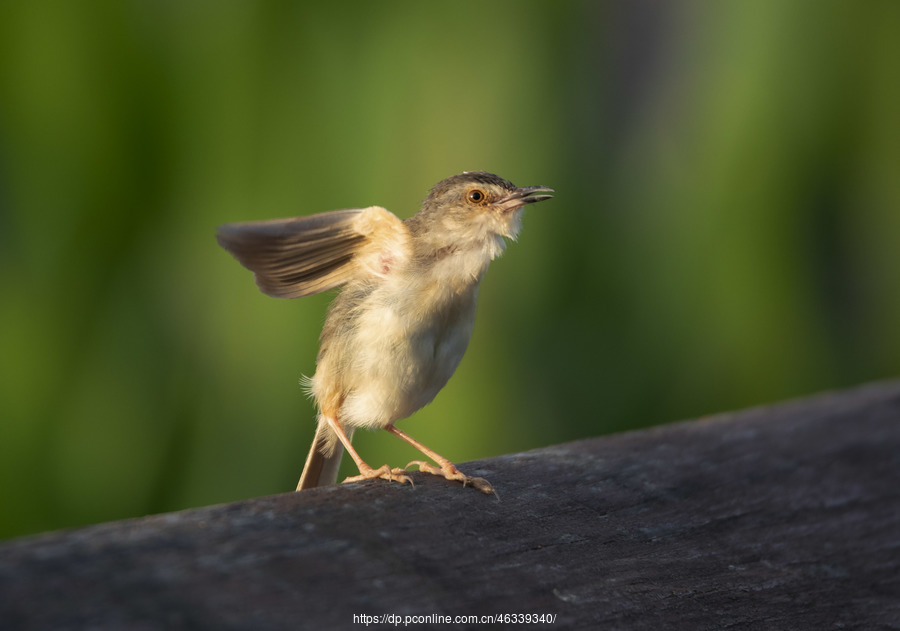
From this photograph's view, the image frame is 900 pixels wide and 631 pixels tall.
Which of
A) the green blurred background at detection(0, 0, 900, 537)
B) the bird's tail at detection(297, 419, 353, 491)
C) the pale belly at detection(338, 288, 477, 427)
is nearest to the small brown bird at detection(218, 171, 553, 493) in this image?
the pale belly at detection(338, 288, 477, 427)

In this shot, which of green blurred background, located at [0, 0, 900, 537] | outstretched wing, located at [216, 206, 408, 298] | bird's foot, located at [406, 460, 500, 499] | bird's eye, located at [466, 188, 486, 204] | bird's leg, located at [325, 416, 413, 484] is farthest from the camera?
green blurred background, located at [0, 0, 900, 537]

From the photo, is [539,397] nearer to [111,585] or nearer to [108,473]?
[108,473]

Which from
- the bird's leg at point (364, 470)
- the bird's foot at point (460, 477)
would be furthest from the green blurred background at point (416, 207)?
the bird's foot at point (460, 477)

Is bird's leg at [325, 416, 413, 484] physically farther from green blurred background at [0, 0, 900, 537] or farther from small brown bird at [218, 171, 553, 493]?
green blurred background at [0, 0, 900, 537]

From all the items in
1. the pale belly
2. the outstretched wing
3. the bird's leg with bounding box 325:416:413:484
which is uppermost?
the outstretched wing

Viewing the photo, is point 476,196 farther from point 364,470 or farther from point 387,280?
point 364,470

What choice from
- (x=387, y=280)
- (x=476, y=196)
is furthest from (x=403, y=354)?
(x=476, y=196)

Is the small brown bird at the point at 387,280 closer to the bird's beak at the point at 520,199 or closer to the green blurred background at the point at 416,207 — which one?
the bird's beak at the point at 520,199
